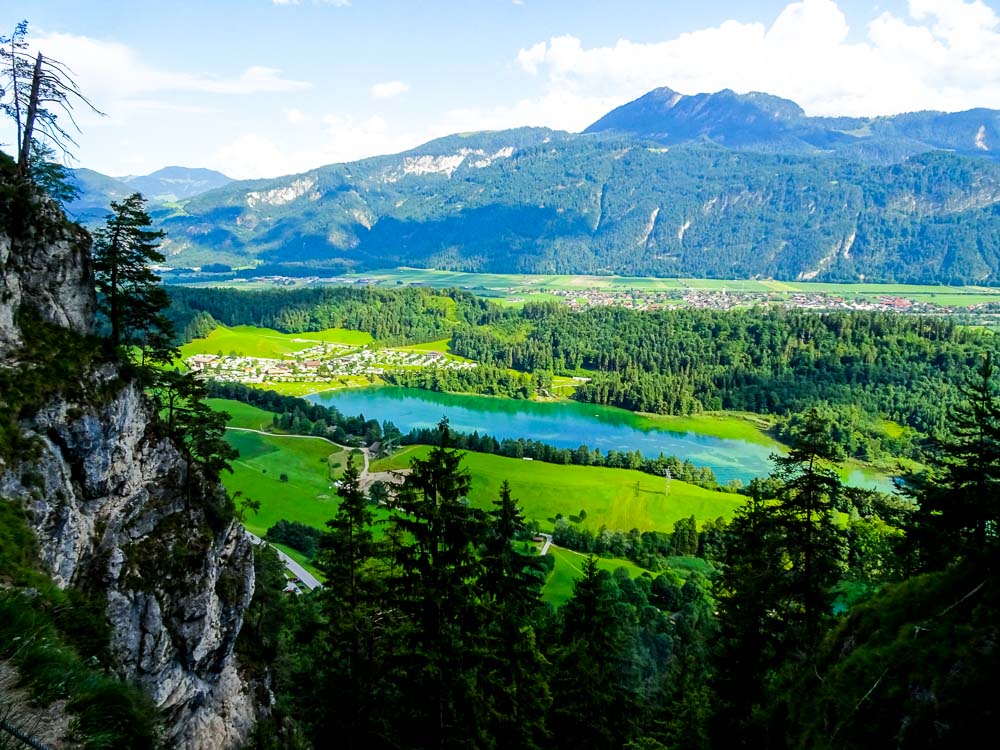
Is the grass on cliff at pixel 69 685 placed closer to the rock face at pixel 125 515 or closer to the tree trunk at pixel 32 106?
the rock face at pixel 125 515

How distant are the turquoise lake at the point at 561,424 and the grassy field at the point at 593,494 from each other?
40.2ft

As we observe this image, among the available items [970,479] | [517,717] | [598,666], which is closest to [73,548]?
[517,717]

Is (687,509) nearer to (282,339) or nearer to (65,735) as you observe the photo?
(65,735)

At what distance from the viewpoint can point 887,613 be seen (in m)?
9.61

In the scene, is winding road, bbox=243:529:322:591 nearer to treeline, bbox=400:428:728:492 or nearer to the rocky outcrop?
treeline, bbox=400:428:728:492

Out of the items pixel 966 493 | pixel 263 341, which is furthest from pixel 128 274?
pixel 263 341

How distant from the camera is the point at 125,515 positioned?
52.5 feet

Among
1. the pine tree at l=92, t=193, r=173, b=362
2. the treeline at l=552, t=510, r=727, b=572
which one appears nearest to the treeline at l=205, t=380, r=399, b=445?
the treeline at l=552, t=510, r=727, b=572

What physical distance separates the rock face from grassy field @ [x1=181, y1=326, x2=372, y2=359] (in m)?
123

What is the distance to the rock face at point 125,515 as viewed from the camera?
13.9 m

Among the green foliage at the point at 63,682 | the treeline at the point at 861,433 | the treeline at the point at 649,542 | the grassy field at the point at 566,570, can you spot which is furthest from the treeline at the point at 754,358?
the green foliage at the point at 63,682

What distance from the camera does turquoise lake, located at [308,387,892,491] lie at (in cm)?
8719

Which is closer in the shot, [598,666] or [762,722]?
[762,722]

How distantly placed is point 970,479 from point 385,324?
A: 532 ft
